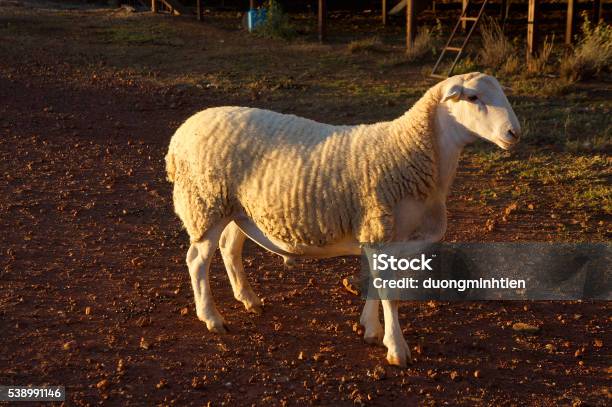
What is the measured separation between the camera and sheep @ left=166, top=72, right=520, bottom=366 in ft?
15.1

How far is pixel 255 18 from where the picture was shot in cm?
1795

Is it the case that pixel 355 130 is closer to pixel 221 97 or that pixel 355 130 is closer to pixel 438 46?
pixel 221 97

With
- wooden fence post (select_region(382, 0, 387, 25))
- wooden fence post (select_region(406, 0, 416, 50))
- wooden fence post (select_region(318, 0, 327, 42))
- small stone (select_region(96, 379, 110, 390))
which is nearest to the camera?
small stone (select_region(96, 379, 110, 390))

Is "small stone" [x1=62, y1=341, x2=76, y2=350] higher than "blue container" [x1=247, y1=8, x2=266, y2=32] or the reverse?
the reverse

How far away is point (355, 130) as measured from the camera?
4973 millimetres

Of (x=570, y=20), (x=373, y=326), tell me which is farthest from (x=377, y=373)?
(x=570, y=20)

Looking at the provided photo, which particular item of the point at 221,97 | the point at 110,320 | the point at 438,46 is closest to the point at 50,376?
the point at 110,320

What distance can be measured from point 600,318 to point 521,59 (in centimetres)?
881

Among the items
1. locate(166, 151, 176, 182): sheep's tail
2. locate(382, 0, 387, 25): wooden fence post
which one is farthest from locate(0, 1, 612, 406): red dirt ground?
locate(382, 0, 387, 25): wooden fence post

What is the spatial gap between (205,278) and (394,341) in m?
1.28

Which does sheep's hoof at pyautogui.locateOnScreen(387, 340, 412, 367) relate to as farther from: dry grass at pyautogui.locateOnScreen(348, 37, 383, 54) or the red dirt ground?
dry grass at pyautogui.locateOnScreen(348, 37, 383, 54)

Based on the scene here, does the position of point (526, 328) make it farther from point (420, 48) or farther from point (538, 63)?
point (420, 48)
